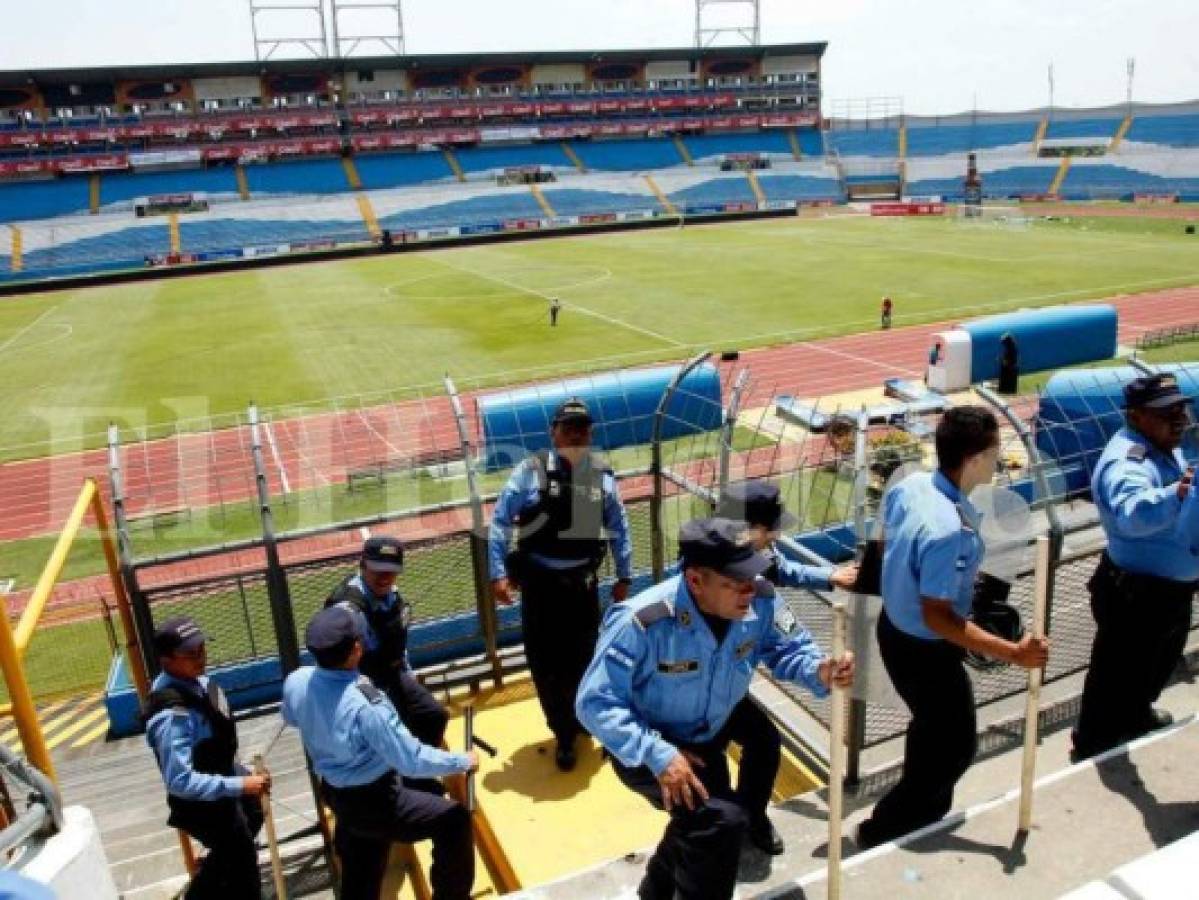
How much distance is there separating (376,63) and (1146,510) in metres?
70.0

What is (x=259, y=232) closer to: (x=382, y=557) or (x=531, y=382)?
(x=531, y=382)

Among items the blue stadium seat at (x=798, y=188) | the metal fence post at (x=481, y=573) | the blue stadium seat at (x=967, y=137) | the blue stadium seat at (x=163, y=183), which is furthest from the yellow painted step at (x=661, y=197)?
the metal fence post at (x=481, y=573)

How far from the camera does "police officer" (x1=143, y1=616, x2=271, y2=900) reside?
4.14 meters

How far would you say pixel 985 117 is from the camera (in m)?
79.7

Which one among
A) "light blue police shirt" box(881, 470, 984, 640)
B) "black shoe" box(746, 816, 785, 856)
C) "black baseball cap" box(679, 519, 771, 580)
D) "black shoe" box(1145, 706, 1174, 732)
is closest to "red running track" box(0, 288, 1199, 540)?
"black shoe" box(746, 816, 785, 856)

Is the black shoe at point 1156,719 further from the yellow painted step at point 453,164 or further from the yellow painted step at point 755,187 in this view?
the yellow painted step at point 453,164

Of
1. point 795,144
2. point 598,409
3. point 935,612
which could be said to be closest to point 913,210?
point 795,144

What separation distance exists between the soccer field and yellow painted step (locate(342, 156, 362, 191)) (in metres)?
15.5

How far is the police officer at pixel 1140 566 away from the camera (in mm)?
4020

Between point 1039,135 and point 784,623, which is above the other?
point 1039,135

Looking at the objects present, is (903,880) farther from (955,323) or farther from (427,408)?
(955,323)

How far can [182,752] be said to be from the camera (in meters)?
4.17

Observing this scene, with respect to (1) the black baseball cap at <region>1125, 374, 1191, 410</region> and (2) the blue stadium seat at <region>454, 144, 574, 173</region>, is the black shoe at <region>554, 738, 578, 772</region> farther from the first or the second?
(2) the blue stadium seat at <region>454, 144, 574, 173</region>

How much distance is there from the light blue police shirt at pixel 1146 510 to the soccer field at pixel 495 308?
63.9 feet
